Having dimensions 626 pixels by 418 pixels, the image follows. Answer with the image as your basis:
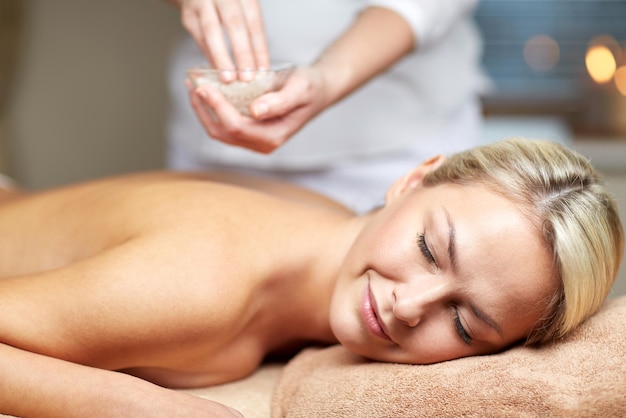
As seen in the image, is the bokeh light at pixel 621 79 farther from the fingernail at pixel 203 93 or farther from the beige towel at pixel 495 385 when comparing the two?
the fingernail at pixel 203 93

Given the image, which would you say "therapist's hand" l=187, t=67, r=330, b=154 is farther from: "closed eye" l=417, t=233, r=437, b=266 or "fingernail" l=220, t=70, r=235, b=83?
"closed eye" l=417, t=233, r=437, b=266

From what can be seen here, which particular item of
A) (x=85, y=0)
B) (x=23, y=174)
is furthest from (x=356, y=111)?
(x=23, y=174)

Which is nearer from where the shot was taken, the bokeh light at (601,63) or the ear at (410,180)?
the ear at (410,180)

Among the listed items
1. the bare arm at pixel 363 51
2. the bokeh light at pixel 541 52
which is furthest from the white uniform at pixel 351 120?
the bokeh light at pixel 541 52

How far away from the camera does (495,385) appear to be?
119cm

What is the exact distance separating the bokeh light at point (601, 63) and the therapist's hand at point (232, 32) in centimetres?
214

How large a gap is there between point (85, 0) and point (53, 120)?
0.43 m

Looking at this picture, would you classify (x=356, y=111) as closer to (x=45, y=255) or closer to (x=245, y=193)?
(x=245, y=193)

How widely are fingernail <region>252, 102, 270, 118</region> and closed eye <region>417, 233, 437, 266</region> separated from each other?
1.13 feet

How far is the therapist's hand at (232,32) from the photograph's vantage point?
148cm

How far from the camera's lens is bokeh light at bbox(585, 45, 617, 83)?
3230 mm

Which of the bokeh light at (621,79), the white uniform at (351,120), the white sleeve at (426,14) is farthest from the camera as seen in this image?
the bokeh light at (621,79)

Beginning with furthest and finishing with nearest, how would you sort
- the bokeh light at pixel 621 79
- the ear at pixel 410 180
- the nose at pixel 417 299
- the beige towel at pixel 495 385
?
the bokeh light at pixel 621 79
the ear at pixel 410 180
the nose at pixel 417 299
the beige towel at pixel 495 385

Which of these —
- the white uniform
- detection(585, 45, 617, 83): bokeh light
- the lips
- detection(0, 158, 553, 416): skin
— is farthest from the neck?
detection(585, 45, 617, 83): bokeh light
